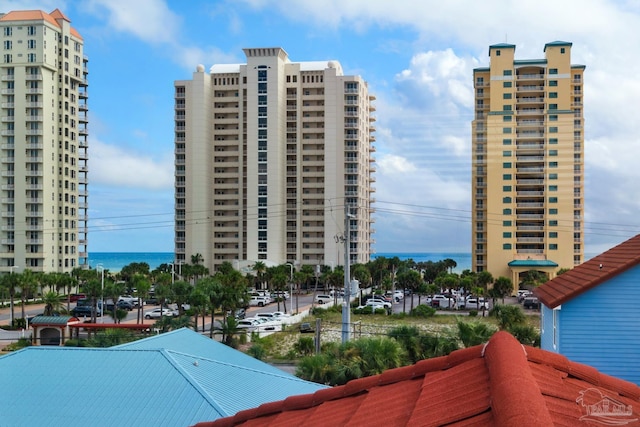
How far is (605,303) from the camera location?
9.12m

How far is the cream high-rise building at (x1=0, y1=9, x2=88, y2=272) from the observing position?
159 feet

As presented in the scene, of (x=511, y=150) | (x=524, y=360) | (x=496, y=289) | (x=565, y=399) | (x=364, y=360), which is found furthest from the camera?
(x=511, y=150)

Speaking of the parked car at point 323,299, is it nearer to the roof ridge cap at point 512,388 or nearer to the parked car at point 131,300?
the parked car at point 131,300

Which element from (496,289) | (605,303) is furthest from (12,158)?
(605,303)

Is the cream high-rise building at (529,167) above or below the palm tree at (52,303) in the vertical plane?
above

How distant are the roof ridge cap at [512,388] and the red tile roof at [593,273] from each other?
6.43m

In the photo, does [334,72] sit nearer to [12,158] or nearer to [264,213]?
[264,213]

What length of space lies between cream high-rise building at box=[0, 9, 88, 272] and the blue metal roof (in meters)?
42.4

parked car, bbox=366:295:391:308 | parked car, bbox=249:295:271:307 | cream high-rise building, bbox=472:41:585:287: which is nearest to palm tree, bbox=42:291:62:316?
parked car, bbox=249:295:271:307

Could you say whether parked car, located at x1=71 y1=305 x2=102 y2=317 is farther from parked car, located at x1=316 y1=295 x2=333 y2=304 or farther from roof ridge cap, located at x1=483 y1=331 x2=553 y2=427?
roof ridge cap, located at x1=483 y1=331 x2=553 y2=427

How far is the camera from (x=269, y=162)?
2202 inches

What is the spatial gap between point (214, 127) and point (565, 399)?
57498 millimetres

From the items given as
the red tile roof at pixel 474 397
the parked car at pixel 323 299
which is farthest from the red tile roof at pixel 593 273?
the parked car at pixel 323 299

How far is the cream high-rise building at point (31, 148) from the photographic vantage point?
48.6m
